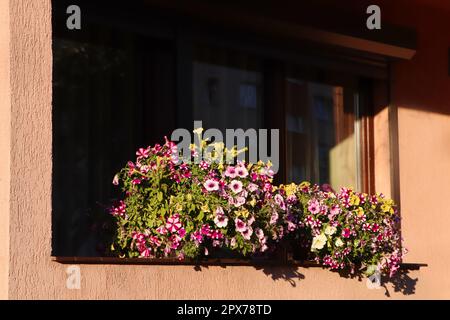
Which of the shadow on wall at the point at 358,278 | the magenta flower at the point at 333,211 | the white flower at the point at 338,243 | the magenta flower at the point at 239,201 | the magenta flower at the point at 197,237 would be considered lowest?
the shadow on wall at the point at 358,278

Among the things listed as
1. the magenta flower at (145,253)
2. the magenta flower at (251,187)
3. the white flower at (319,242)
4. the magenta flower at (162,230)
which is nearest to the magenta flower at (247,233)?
the magenta flower at (251,187)

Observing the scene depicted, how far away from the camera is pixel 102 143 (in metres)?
7.85

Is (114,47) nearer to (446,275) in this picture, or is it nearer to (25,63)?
(25,63)

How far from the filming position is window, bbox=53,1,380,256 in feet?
24.2

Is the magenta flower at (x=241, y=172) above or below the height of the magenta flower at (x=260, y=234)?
above

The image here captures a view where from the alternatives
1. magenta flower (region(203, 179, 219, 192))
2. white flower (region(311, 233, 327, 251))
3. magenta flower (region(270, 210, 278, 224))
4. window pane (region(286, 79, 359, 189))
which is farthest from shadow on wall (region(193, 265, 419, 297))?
window pane (region(286, 79, 359, 189))

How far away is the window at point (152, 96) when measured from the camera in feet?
24.2

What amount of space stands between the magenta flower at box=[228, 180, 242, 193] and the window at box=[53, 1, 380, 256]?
1355mm

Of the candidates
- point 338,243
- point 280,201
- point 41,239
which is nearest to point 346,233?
point 338,243

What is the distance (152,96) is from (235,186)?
1943mm

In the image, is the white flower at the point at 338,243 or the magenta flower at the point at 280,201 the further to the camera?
the white flower at the point at 338,243

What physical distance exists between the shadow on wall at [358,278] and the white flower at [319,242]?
185mm

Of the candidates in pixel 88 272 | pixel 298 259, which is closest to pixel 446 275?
pixel 298 259

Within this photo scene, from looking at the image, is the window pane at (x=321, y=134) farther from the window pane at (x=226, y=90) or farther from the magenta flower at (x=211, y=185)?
the magenta flower at (x=211, y=185)
